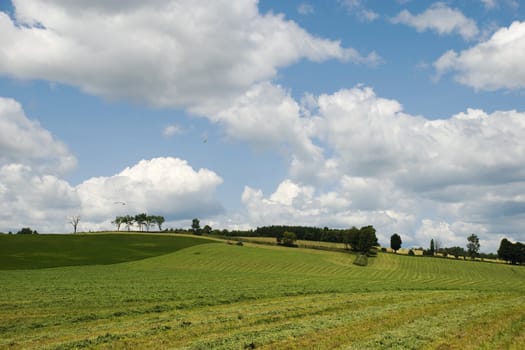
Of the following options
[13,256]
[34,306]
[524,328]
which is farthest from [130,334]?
[13,256]

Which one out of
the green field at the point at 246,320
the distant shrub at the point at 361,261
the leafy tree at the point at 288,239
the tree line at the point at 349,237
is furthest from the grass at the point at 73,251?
the distant shrub at the point at 361,261

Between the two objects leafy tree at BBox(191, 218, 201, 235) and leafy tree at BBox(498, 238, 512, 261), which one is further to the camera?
leafy tree at BBox(191, 218, 201, 235)

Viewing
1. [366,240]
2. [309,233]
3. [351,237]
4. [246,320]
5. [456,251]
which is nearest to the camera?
[246,320]

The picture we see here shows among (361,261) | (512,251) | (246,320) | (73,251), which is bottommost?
(73,251)

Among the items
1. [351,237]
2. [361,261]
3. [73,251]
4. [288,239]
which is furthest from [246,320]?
[288,239]

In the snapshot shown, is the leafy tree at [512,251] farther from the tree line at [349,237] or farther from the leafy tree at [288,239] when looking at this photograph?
the leafy tree at [288,239]

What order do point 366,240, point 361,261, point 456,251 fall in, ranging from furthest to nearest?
point 456,251 < point 366,240 < point 361,261

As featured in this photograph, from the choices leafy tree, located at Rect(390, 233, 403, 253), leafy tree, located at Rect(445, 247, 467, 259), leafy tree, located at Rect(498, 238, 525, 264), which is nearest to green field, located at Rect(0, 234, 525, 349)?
leafy tree, located at Rect(498, 238, 525, 264)

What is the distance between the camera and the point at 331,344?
15.4 meters

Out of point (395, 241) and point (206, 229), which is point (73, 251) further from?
point (395, 241)

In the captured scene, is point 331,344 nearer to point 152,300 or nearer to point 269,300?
point 269,300

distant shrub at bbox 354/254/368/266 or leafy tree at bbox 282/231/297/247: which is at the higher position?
leafy tree at bbox 282/231/297/247

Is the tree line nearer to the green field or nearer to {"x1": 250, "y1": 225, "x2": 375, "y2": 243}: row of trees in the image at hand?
{"x1": 250, "y1": 225, "x2": 375, "y2": 243}: row of trees

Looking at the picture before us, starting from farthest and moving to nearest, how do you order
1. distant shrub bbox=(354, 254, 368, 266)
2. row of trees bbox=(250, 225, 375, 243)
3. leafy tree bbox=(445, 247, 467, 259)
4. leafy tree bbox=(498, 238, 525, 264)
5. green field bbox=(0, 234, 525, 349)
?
1. row of trees bbox=(250, 225, 375, 243)
2. leafy tree bbox=(445, 247, 467, 259)
3. leafy tree bbox=(498, 238, 525, 264)
4. distant shrub bbox=(354, 254, 368, 266)
5. green field bbox=(0, 234, 525, 349)
